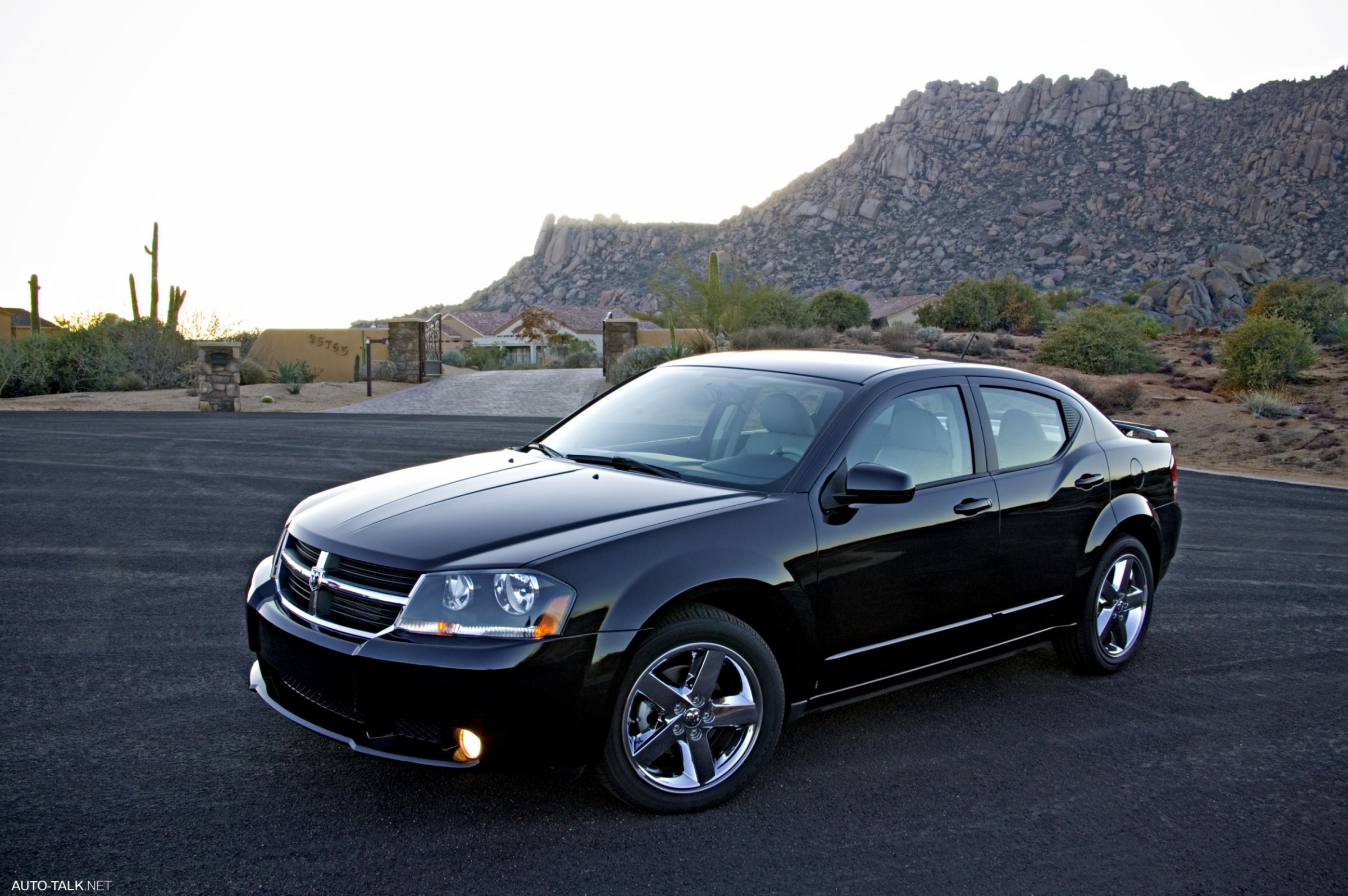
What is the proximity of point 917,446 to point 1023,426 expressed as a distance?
0.81 m

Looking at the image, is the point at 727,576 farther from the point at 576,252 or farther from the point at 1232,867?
the point at 576,252

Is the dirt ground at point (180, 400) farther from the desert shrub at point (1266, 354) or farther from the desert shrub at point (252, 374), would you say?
the desert shrub at point (1266, 354)

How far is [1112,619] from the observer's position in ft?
18.5

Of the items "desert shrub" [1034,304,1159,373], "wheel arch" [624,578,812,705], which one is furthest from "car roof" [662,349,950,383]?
"desert shrub" [1034,304,1159,373]

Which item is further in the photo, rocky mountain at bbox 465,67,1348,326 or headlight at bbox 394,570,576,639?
rocky mountain at bbox 465,67,1348,326

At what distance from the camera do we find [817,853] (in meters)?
3.62

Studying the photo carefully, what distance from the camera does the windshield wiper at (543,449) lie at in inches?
201

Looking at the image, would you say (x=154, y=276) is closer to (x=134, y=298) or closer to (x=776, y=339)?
(x=134, y=298)

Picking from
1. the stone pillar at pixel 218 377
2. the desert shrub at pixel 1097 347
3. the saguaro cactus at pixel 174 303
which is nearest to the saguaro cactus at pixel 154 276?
the saguaro cactus at pixel 174 303

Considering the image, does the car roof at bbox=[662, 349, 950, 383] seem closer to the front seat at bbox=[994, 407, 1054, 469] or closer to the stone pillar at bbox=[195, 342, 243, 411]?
the front seat at bbox=[994, 407, 1054, 469]

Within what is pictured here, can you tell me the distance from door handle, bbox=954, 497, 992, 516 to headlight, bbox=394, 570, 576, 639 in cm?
197

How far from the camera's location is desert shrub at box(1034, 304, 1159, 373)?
93.9ft

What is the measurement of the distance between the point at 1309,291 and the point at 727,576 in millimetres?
38286

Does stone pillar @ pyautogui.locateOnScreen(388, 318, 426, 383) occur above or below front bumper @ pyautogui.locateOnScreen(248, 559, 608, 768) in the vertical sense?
above
